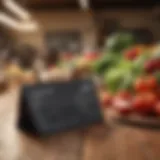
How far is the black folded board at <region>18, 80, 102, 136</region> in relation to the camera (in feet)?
2.29

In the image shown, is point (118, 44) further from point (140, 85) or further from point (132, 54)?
point (140, 85)

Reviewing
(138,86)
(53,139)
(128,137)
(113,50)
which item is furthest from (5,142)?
(113,50)

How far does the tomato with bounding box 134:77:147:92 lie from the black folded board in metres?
0.11

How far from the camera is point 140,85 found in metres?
0.82

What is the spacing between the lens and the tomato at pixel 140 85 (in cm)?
81

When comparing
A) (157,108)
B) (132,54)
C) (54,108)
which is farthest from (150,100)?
(132,54)

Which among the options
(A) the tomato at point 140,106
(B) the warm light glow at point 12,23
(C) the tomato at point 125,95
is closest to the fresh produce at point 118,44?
(B) the warm light glow at point 12,23

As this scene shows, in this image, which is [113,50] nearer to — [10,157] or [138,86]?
[138,86]

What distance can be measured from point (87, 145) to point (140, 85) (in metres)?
0.26

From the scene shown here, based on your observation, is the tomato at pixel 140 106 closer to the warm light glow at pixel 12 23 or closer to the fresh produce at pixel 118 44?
the warm light glow at pixel 12 23

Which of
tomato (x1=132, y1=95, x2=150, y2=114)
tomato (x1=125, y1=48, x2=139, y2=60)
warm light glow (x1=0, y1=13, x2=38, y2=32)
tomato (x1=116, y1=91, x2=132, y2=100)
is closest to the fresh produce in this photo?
tomato (x1=125, y1=48, x2=139, y2=60)

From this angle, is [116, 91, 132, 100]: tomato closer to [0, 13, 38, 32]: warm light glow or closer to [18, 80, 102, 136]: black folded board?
[18, 80, 102, 136]: black folded board

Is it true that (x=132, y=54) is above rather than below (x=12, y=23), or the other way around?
below

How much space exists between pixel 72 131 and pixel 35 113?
0.08 meters
